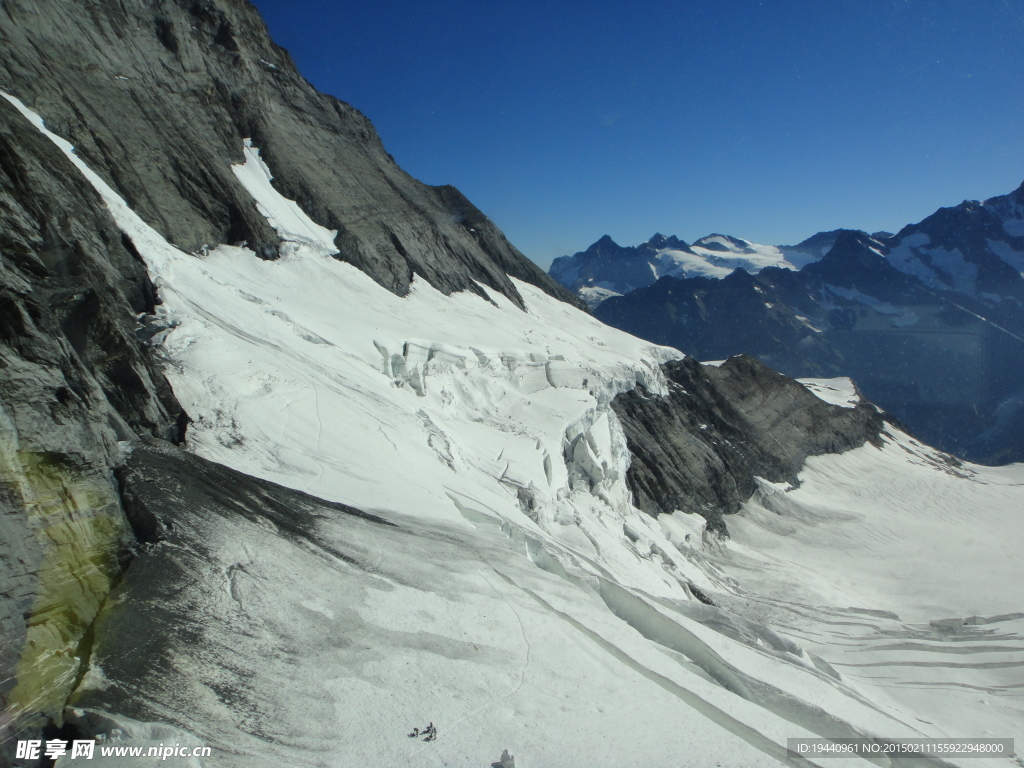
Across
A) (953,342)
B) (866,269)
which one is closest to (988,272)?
(866,269)

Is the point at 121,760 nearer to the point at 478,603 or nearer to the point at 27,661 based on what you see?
the point at 27,661

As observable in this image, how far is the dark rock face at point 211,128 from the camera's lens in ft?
61.6

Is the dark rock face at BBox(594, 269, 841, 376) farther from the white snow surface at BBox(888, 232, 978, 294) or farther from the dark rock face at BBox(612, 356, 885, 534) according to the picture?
the dark rock face at BBox(612, 356, 885, 534)

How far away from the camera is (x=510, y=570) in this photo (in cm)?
941

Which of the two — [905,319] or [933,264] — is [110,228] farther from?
Result: [933,264]

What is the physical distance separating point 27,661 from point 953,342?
175 m

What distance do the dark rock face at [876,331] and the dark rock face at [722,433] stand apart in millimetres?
97456

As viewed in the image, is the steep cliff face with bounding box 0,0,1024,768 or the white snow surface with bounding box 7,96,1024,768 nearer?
the steep cliff face with bounding box 0,0,1024,768

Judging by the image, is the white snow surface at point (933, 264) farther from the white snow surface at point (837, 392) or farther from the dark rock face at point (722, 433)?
the dark rock face at point (722, 433)

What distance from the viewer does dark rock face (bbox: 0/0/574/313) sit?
18766 mm

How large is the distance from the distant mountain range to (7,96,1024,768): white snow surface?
115508 mm

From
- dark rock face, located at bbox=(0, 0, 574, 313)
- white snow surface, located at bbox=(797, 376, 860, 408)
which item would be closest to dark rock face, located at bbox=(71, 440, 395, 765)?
dark rock face, located at bbox=(0, 0, 574, 313)

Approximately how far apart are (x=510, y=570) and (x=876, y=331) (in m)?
180

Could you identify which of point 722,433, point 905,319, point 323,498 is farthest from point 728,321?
point 323,498
